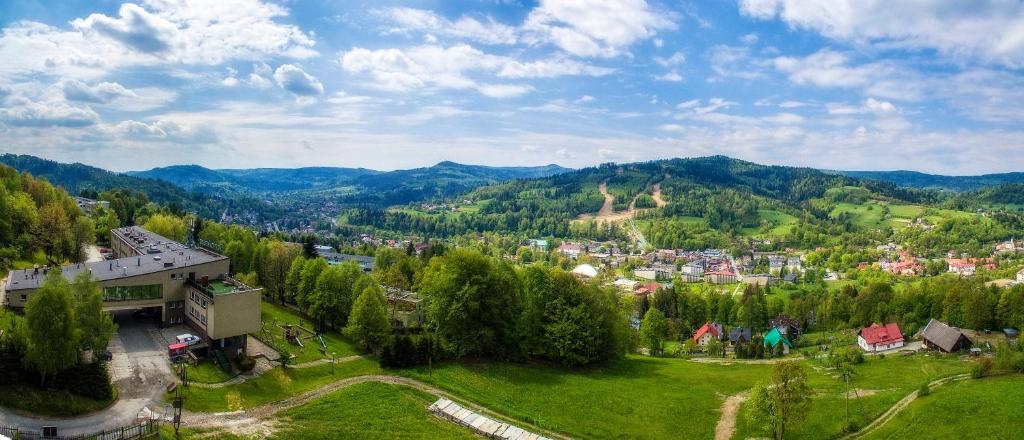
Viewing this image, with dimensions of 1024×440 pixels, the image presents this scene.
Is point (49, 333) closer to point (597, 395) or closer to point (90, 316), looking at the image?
point (90, 316)

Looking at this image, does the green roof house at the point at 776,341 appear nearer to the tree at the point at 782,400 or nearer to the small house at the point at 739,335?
the small house at the point at 739,335

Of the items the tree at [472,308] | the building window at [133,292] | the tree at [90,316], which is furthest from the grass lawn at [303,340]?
the tree at [90,316]

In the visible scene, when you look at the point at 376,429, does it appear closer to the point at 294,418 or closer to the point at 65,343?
the point at 294,418

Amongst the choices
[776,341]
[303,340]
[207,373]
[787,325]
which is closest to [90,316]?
[207,373]

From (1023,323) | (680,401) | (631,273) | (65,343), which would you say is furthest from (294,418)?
(631,273)

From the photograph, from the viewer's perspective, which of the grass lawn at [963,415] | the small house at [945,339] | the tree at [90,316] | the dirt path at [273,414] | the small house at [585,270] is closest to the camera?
the dirt path at [273,414]

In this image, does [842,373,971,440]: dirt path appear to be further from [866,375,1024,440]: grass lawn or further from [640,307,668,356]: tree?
[640,307,668,356]: tree

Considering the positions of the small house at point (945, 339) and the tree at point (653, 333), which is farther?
the tree at point (653, 333)
